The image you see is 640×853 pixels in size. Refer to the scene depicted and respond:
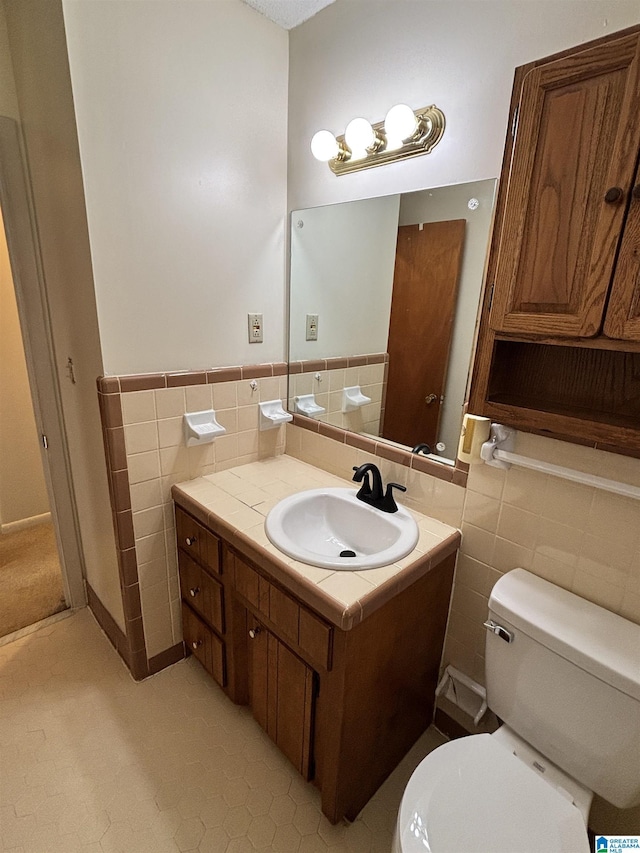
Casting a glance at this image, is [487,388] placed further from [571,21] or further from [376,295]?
[571,21]

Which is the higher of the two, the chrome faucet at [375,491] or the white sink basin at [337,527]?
the chrome faucet at [375,491]

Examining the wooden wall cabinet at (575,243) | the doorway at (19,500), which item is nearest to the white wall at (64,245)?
the doorway at (19,500)

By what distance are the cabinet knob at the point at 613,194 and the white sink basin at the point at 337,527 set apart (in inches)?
36.3

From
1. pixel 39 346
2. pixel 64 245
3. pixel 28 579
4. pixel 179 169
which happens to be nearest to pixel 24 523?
pixel 28 579

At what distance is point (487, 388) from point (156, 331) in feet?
3.56

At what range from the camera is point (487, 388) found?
99 cm

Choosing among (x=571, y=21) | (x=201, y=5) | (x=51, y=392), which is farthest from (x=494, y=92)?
(x=51, y=392)

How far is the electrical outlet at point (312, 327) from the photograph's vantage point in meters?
1.72

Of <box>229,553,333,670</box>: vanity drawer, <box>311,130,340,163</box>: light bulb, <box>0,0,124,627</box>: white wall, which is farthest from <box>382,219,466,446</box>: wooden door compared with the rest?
<box>0,0,124,627</box>: white wall

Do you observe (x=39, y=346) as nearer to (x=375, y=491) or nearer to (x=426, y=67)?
(x=375, y=491)

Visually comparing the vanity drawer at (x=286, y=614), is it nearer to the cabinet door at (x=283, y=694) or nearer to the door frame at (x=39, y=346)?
the cabinet door at (x=283, y=694)

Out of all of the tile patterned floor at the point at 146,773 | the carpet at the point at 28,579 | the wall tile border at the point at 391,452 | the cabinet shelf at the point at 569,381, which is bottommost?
the tile patterned floor at the point at 146,773

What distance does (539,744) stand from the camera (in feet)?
3.44

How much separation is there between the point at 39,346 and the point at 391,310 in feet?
4.74
